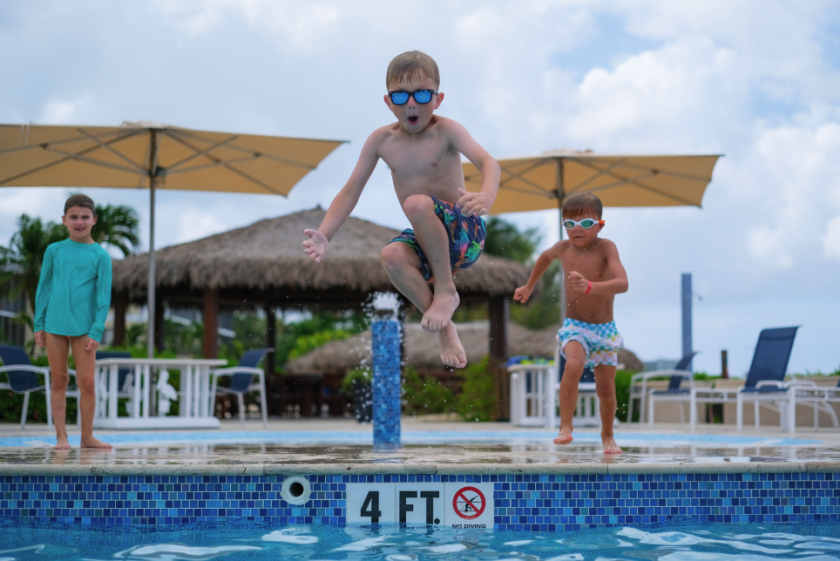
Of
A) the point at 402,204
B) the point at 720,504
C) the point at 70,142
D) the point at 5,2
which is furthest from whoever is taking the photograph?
the point at 5,2

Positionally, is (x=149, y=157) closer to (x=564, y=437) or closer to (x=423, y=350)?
(x=564, y=437)

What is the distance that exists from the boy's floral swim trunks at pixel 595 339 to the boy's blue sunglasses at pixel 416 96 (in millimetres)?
2203

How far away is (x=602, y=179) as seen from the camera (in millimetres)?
11500

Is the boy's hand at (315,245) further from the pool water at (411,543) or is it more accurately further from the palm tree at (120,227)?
the palm tree at (120,227)

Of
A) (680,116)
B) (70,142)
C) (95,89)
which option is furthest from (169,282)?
(680,116)

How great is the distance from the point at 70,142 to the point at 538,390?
6996 millimetres

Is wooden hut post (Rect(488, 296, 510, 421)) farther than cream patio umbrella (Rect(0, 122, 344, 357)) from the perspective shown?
Yes

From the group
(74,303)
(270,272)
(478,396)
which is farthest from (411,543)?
(270,272)

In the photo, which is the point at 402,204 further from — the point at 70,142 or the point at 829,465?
the point at 70,142

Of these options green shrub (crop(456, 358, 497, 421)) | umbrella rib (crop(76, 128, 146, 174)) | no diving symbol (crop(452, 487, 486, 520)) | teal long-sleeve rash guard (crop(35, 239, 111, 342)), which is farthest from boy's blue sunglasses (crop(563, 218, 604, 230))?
green shrub (crop(456, 358, 497, 421))

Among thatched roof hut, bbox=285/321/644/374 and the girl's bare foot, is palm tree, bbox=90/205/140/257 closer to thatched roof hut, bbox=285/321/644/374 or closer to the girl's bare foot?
thatched roof hut, bbox=285/321/644/374

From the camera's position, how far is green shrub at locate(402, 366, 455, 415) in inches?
579

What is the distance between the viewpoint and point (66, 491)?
393cm

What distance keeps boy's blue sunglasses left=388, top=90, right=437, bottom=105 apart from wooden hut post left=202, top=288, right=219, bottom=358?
1173cm
